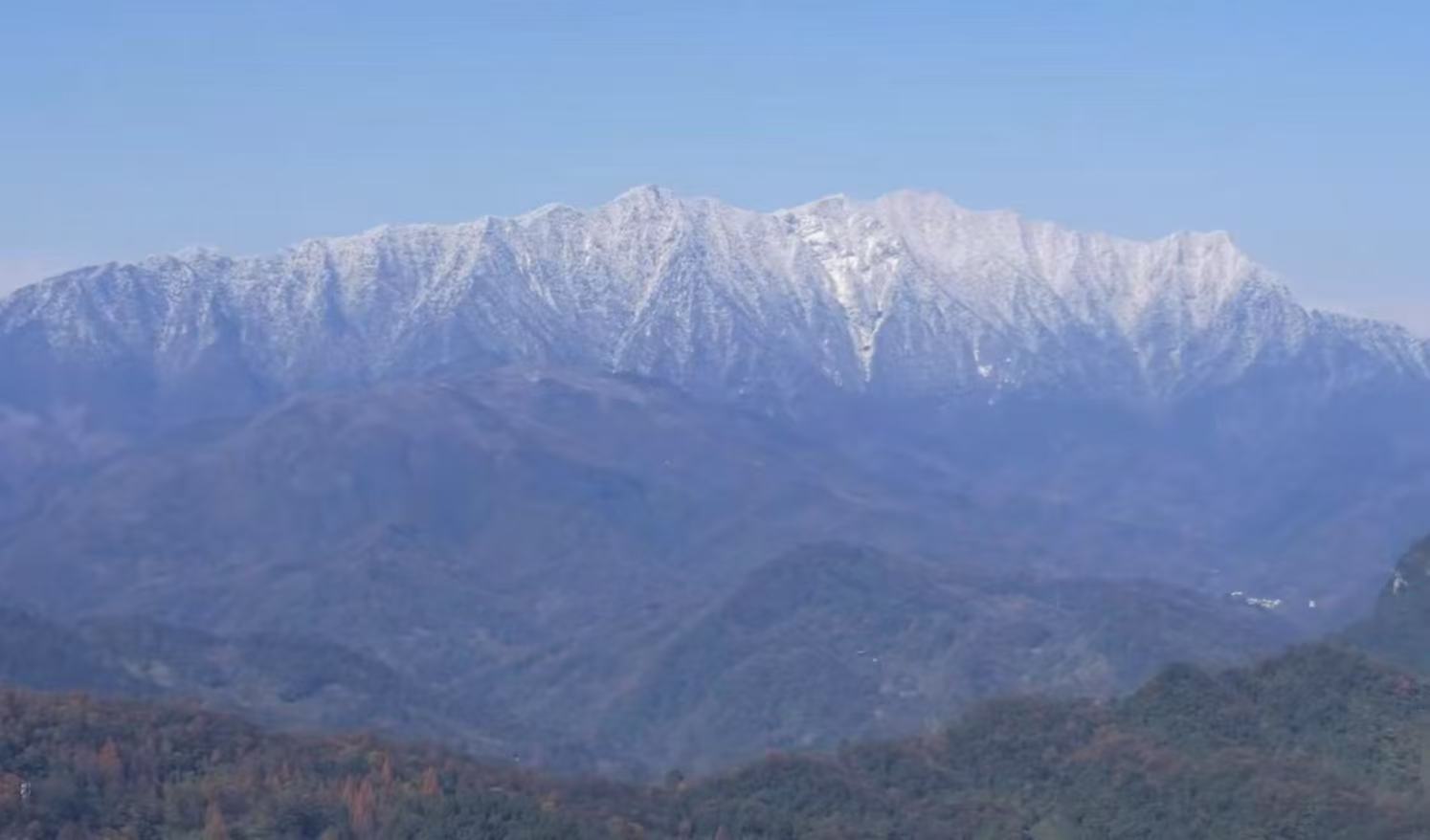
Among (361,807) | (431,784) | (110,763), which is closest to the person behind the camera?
(361,807)

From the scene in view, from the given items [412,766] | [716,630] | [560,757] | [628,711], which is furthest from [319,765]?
[716,630]

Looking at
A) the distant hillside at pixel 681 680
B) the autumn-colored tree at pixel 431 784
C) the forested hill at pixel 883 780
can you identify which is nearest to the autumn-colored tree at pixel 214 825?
the forested hill at pixel 883 780

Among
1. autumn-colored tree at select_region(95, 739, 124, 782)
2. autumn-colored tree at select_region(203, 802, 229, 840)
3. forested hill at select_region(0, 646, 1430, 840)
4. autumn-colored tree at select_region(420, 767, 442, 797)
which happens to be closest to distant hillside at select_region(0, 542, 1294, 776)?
forested hill at select_region(0, 646, 1430, 840)

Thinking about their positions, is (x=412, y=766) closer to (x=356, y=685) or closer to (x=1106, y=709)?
(x=1106, y=709)

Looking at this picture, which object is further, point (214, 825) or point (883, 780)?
point (883, 780)

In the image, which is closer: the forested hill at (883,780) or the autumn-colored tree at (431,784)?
the forested hill at (883,780)

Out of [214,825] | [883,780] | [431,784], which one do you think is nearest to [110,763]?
[214,825]

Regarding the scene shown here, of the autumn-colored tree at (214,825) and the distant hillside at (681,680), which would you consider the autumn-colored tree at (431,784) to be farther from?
the distant hillside at (681,680)

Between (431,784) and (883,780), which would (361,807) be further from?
(883,780)

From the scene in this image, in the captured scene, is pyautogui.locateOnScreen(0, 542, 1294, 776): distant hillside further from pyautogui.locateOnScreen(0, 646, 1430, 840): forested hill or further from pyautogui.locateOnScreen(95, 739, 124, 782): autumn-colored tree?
pyautogui.locateOnScreen(95, 739, 124, 782): autumn-colored tree
